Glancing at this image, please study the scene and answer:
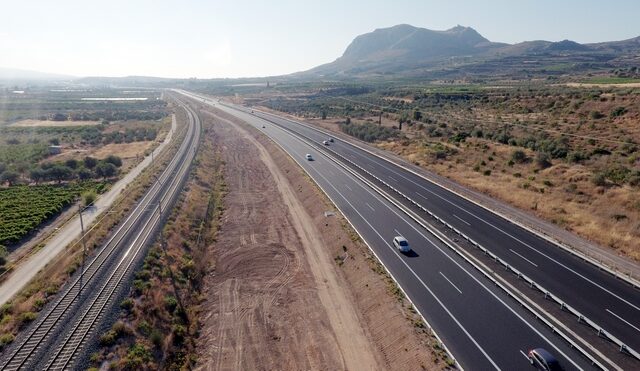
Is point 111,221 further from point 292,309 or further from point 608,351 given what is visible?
point 608,351

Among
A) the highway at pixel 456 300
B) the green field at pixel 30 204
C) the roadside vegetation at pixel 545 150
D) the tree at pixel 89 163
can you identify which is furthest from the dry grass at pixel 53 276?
the roadside vegetation at pixel 545 150

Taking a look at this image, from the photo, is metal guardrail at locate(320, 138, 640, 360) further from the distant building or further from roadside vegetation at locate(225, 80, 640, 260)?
the distant building

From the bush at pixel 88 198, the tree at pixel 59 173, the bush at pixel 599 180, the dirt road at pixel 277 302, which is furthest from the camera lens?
the tree at pixel 59 173

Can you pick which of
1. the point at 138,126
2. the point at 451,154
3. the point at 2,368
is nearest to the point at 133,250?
the point at 2,368

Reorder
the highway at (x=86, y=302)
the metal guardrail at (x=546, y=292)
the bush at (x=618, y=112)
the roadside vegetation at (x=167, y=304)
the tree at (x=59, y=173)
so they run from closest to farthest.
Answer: the metal guardrail at (x=546, y=292), the highway at (x=86, y=302), the roadside vegetation at (x=167, y=304), the tree at (x=59, y=173), the bush at (x=618, y=112)


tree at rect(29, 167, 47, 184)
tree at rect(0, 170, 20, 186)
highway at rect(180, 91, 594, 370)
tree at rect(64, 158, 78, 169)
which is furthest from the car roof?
tree at rect(0, 170, 20, 186)

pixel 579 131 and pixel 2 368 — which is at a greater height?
pixel 579 131

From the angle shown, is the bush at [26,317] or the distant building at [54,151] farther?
the distant building at [54,151]

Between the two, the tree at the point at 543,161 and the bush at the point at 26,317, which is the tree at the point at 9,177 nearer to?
the bush at the point at 26,317
